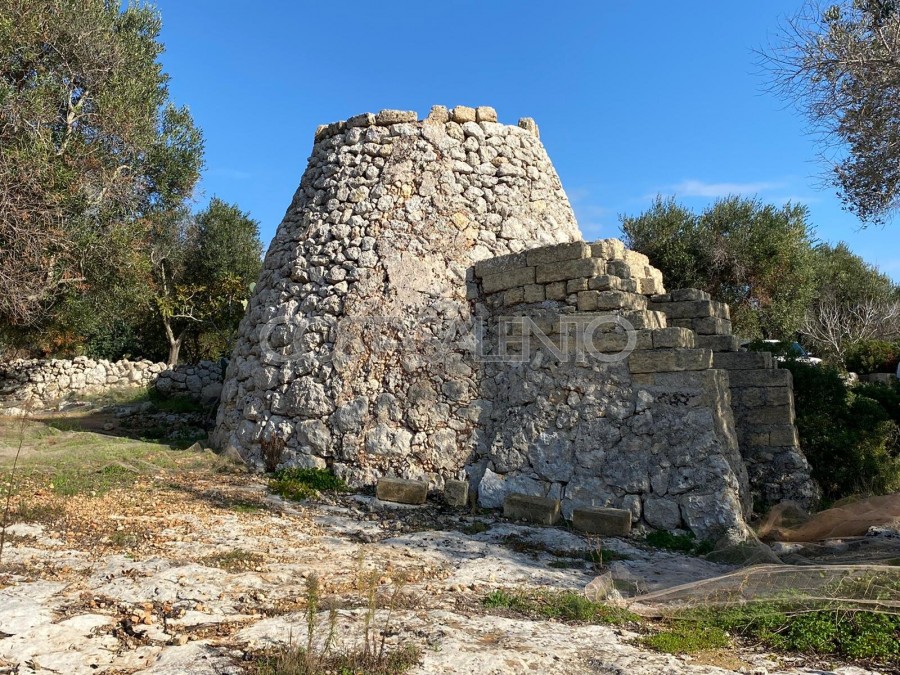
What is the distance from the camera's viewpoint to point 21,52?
11023 mm

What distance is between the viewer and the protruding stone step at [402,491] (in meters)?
7.25

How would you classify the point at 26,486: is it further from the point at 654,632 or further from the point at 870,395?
the point at 870,395

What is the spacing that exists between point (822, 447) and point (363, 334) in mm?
5960

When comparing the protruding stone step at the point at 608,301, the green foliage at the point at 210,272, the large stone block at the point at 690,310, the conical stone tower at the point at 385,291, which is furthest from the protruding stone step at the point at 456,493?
the green foliage at the point at 210,272

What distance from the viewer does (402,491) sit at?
7.28 m

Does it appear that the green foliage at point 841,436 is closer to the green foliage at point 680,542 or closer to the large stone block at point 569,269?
the green foliage at point 680,542

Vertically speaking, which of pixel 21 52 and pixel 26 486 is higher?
pixel 21 52

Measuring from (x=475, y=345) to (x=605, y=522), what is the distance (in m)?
2.65

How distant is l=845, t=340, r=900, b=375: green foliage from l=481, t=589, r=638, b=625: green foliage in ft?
55.1

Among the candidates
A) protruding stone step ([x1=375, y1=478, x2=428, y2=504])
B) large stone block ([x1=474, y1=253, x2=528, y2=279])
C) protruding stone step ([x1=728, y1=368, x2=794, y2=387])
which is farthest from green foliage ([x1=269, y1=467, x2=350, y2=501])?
protruding stone step ([x1=728, y1=368, x2=794, y2=387])

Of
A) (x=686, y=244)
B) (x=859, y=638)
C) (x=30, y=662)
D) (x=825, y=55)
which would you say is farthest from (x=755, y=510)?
(x=686, y=244)

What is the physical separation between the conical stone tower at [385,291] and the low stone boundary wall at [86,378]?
7.95 meters

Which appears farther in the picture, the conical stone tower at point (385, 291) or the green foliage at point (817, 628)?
the conical stone tower at point (385, 291)

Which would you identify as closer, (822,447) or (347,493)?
(347,493)
